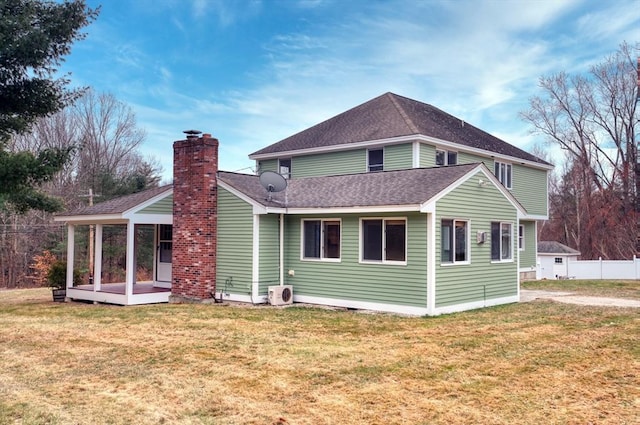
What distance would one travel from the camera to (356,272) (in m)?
13.2

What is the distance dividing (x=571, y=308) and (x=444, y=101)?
59.0 ft

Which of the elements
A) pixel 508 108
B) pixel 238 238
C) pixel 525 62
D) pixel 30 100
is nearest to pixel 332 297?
pixel 238 238

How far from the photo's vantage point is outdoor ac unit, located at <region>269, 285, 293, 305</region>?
1375cm

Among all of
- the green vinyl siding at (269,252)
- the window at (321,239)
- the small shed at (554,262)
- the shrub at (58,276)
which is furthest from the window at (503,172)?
the shrub at (58,276)

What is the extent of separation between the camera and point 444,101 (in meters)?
29.5

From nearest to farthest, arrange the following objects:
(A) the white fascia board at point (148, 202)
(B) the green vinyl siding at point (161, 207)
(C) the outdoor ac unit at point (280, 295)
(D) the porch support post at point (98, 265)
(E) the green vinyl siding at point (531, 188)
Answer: (C) the outdoor ac unit at point (280, 295) < (A) the white fascia board at point (148, 202) < (B) the green vinyl siding at point (161, 207) < (D) the porch support post at point (98, 265) < (E) the green vinyl siding at point (531, 188)

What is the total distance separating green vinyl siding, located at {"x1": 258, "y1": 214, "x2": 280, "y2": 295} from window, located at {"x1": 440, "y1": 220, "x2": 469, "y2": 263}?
14.6 ft

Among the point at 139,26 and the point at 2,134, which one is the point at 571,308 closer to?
the point at 2,134

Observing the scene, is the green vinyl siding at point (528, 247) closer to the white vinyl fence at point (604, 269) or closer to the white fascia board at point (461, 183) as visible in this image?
the white vinyl fence at point (604, 269)

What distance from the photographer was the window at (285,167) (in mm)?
22562

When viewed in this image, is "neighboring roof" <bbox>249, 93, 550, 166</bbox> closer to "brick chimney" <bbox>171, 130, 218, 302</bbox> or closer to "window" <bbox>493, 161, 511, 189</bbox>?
"window" <bbox>493, 161, 511, 189</bbox>

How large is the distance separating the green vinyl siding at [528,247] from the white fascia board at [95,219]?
59.2 feet

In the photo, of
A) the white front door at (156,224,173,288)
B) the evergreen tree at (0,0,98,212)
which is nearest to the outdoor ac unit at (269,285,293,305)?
the white front door at (156,224,173,288)

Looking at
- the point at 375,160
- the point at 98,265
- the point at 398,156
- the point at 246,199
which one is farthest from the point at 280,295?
the point at 375,160
